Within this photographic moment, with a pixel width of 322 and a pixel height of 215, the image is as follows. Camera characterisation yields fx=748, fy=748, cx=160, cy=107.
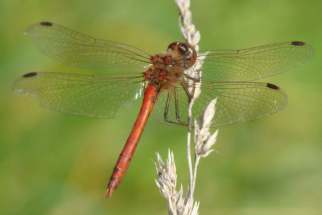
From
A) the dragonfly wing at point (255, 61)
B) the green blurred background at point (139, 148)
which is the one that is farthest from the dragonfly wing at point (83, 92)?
the green blurred background at point (139, 148)

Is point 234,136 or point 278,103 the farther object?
point 234,136

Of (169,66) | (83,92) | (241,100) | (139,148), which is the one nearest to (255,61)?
(241,100)

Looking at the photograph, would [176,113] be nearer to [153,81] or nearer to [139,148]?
[153,81]

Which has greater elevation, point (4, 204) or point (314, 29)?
point (314, 29)

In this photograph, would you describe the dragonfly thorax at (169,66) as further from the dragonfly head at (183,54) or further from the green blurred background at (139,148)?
the green blurred background at (139,148)

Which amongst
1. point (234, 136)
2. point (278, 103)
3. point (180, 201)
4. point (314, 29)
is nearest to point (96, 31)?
point (234, 136)

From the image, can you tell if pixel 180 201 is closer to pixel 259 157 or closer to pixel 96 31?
pixel 259 157

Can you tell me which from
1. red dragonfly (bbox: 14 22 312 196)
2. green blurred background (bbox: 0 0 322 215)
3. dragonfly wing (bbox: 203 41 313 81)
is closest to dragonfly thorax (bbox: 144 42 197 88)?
red dragonfly (bbox: 14 22 312 196)
